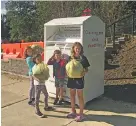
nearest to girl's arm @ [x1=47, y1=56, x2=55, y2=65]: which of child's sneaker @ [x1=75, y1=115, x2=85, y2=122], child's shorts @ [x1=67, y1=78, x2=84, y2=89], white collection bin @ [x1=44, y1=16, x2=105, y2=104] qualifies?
white collection bin @ [x1=44, y1=16, x2=105, y2=104]

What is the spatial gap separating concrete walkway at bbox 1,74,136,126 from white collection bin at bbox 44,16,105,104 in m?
0.32

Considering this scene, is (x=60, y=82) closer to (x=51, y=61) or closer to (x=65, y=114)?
(x=51, y=61)

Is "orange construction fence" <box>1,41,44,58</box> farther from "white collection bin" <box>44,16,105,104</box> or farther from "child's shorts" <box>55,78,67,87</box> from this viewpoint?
"child's shorts" <box>55,78,67,87</box>

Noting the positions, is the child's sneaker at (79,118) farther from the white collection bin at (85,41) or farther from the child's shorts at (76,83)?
the white collection bin at (85,41)

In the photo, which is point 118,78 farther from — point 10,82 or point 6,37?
point 6,37

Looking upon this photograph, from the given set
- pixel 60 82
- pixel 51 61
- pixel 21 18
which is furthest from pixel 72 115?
pixel 21 18

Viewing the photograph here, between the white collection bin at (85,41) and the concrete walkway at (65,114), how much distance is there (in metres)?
0.32

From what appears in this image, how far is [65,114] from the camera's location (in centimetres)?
533

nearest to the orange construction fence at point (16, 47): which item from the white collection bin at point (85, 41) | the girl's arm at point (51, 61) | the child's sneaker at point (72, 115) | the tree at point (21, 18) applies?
the white collection bin at point (85, 41)

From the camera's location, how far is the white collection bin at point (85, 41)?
557 centimetres

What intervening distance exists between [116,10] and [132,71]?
312 inches

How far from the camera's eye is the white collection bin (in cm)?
557

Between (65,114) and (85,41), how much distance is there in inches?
57.7

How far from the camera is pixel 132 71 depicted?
7742mm
